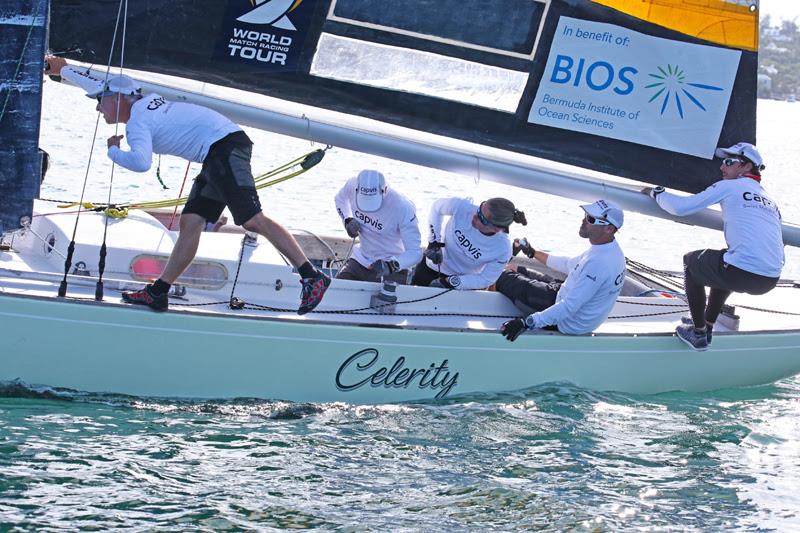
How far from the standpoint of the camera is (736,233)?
6723mm

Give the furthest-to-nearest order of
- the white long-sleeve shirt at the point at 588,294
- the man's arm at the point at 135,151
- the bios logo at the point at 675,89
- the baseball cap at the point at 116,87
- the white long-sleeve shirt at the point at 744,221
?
the bios logo at the point at 675,89, the white long-sleeve shirt at the point at 744,221, the white long-sleeve shirt at the point at 588,294, the baseball cap at the point at 116,87, the man's arm at the point at 135,151

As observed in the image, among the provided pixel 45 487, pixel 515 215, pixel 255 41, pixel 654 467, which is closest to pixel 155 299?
pixel 45 487

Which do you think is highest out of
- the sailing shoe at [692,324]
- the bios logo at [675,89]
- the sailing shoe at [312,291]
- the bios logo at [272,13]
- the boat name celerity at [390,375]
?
the bios logo at [675,89]

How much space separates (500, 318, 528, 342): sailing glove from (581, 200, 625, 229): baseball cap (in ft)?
2.39

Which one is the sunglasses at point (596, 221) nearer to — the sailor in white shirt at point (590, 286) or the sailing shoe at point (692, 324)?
the sailor in white shirt at point (590, 286)

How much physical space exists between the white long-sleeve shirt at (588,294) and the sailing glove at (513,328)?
0.19ft

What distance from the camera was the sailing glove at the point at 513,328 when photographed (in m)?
6.42

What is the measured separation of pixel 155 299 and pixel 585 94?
277 centimetres

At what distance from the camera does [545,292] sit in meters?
6.87

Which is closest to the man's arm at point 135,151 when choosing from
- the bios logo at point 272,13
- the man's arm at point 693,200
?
the bios logo at point 272,13

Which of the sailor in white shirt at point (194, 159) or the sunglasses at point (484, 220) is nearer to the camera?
the sailor in white shirt at point (194, 159)

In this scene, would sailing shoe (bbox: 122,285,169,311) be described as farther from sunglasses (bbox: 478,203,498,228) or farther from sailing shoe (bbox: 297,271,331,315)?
sunglasses (bbox: 478,203,498,228)

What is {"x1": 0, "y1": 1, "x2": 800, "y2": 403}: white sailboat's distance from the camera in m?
5.84

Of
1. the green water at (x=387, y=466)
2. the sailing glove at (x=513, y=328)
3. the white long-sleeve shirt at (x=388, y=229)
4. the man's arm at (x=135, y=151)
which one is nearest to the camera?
the green water at (x=387, y=466)
